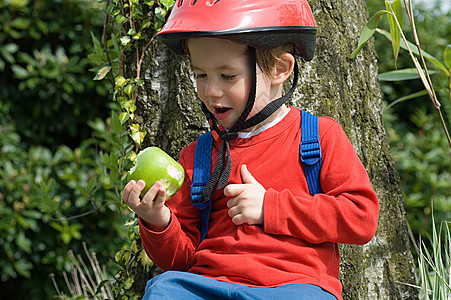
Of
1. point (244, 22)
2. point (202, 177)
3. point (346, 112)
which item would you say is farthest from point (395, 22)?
point (202, 177)

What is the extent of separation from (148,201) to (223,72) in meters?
0.50

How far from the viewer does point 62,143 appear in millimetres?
5152

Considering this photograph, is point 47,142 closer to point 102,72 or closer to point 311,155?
point 102,72

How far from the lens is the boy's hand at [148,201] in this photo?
6.17 ft

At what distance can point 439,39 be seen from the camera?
5012 millimetres

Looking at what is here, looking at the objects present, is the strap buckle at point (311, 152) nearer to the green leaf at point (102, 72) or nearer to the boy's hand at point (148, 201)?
the boy's hand at point (148, 201)

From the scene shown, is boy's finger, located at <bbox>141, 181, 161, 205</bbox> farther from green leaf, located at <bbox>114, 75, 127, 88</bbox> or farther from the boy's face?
green leaf, located at <bbox>114, 75, 127, 88</bbox>

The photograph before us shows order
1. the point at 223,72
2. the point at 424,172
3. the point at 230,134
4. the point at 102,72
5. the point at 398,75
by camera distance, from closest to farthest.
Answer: the point at 223,72, the point at 230,134, the point at 102,72, the point at 398,75, the point at 424,172

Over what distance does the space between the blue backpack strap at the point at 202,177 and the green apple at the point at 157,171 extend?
99mm

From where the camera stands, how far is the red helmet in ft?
6.15

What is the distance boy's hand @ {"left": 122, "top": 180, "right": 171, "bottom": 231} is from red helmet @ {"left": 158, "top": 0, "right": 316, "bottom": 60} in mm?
517

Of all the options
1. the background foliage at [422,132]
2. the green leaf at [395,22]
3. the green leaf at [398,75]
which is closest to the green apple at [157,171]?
the green leaf at [395,22]

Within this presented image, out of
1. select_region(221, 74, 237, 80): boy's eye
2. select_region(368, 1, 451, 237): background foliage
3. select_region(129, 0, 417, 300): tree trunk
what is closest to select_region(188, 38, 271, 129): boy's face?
select_region(221, 74, 237, 80): boy's eye

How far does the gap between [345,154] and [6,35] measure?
152 inches
